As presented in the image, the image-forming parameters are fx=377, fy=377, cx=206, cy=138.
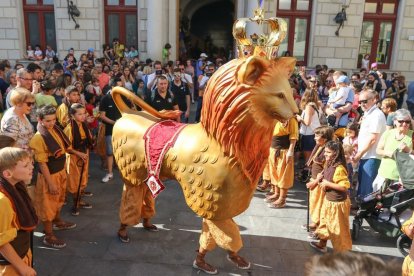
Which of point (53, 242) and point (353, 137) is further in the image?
point (353, 137)

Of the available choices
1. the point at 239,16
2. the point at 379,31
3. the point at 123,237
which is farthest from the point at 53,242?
the point at 379,31

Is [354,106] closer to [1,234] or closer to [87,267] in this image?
[87,267]

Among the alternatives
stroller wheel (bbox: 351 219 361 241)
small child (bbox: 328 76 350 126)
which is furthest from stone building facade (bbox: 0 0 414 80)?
stroller wheel (bbox: 351 219 361 241)

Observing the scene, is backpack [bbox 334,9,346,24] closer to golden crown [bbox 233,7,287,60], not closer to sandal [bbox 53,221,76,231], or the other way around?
golden crown [bbox 233,7,287,60]

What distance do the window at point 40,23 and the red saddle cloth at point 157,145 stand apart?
39.2ft

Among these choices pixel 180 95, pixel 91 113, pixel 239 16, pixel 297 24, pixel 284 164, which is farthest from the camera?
pixel 297 24

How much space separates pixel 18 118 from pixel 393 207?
4485mm

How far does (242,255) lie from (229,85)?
6.81 ft

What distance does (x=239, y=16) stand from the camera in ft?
43.8

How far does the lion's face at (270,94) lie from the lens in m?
3.09

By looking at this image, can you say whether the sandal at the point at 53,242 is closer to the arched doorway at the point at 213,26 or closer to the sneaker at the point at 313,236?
the sneaker at the point at 313,236

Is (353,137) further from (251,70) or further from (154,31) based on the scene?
(154,31)

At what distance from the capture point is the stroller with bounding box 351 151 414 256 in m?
4.32

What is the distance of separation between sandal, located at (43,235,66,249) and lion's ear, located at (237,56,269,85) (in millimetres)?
2852
